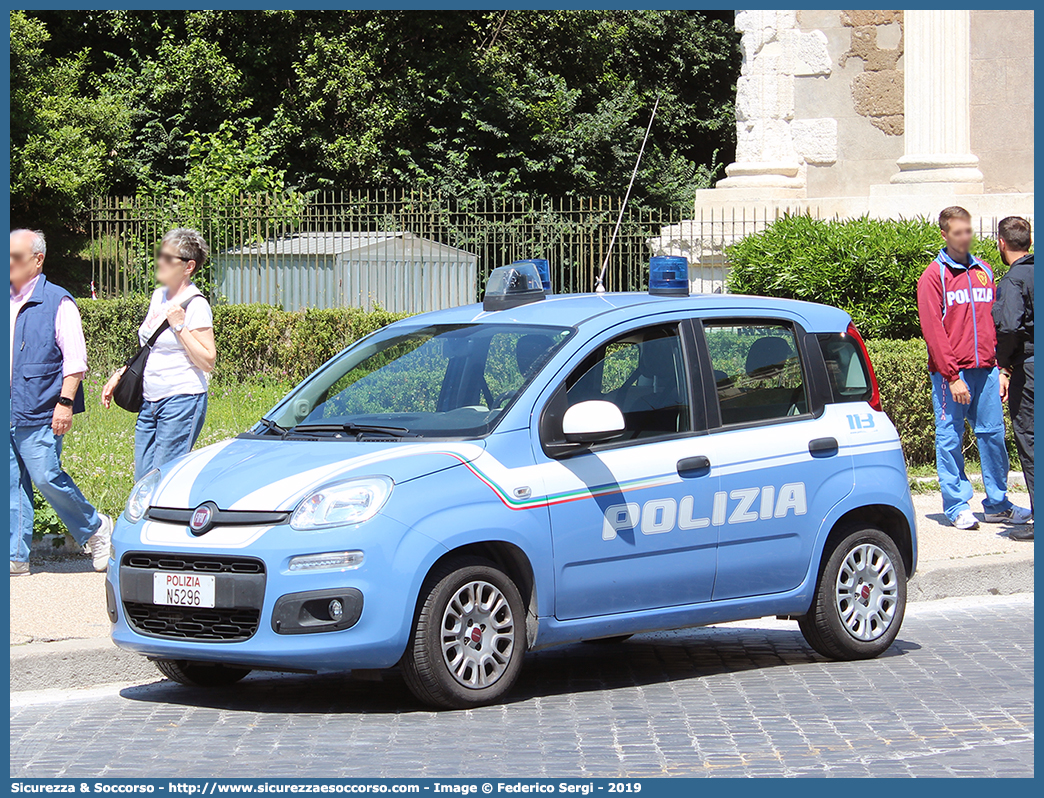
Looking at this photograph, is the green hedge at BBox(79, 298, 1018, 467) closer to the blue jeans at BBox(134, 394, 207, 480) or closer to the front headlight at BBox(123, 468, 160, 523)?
the blue jeans at BBox(134, 394, 207, 480)

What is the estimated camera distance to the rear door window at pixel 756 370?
6.69 meters

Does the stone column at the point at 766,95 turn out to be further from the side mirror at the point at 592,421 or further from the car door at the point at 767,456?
the side mirror at the point at 592,421

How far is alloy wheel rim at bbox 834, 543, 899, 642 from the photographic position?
6.90m

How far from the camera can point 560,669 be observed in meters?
6.88

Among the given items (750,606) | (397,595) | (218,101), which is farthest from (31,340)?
(218,101)

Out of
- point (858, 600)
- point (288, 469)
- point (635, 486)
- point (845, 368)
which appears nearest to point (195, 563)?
point (288, 469)

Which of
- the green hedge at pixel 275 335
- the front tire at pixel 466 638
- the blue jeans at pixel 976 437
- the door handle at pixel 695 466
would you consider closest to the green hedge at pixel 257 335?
the green hedge at pixel 275 335

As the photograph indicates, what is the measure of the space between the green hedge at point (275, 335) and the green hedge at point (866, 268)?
16.6 ft

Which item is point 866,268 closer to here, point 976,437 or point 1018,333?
point 976,437

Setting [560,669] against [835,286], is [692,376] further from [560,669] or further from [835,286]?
[835,286]

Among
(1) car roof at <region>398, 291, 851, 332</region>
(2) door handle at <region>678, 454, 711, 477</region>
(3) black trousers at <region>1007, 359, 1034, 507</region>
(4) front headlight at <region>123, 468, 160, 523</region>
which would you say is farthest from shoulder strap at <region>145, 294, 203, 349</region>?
(3) black trousers at <region>1007, 359, 1034, 507</region>

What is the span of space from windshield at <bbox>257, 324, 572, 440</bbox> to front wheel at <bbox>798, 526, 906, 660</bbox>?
1.81m

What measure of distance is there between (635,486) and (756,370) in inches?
42.3

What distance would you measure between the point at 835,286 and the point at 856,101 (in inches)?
238
